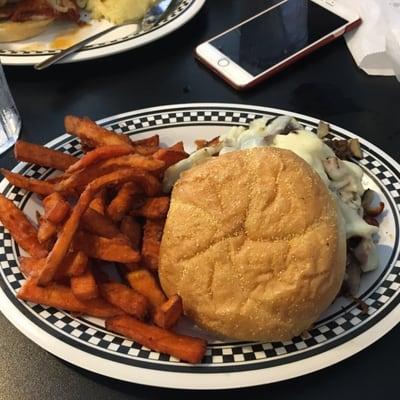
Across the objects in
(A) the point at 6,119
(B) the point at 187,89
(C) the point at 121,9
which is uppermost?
(C) the point at 121,9

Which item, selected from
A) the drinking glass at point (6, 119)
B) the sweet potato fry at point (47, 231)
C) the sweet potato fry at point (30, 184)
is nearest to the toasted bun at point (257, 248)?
the sweet potato fry at point (47, 231)

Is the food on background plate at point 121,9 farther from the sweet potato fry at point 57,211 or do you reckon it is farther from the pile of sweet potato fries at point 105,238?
the sweet potato fry at point 57,211

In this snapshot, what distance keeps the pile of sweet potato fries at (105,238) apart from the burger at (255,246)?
67mm

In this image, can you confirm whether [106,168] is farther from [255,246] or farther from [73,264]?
[255,246]

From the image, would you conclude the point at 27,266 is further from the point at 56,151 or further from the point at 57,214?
the point at 56,151

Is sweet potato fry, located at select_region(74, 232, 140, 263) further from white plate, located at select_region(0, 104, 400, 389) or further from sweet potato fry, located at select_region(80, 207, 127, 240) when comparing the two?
white plate, located at select_region(0, 104, 400, 389)

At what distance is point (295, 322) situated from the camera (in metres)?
1.15

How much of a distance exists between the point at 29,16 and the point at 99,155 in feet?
3.45

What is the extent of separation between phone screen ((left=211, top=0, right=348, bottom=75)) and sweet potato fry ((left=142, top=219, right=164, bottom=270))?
2.73 feet

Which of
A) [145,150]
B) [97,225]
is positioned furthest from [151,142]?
[97,225]

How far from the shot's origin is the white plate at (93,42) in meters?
2.04

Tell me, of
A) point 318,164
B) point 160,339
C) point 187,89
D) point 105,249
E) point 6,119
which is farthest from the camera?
point 187,89

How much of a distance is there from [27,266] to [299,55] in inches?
47.3

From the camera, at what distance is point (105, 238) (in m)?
1.26
